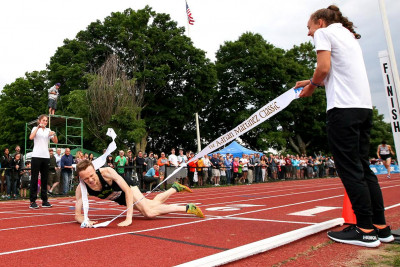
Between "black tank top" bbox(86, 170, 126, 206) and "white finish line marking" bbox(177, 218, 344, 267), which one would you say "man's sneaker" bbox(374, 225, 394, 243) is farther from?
"black tank top" bbox(86, 170, 126, 206)

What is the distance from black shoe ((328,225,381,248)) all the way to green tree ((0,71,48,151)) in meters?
36.2

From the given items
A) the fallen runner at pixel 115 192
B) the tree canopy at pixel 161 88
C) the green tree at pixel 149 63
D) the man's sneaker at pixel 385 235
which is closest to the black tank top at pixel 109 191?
the fallen runner at pixel 115 192

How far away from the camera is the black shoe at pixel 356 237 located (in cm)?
298

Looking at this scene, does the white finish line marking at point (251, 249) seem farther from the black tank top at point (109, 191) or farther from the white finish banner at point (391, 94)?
the black tank top at point (109, 191)

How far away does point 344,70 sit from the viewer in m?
3.17

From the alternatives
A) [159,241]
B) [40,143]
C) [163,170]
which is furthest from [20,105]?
[159,241]

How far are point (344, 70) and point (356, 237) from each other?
1573 millimetres

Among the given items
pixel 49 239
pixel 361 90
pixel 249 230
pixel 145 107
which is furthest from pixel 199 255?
pixel 145 107

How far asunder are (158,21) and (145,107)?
28.7 feet

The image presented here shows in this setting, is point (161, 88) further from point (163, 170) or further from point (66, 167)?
point (66, 167)

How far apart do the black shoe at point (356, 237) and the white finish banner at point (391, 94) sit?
3.69ft

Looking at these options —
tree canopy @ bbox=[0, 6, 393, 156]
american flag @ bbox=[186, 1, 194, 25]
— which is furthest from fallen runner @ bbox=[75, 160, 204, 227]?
american flag @ bbox=[186, 1, 194, 25]

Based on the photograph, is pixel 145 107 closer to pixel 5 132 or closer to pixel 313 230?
pixel 5 132

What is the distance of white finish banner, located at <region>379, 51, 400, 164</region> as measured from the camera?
12.0ft
